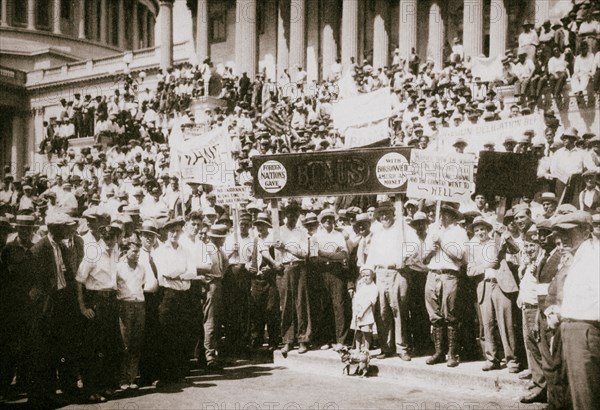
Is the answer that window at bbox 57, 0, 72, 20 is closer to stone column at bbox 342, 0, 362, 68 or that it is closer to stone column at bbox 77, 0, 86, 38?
stone column at bbox 77, 0, 86, 38

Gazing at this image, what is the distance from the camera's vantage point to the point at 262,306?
11.2 meters

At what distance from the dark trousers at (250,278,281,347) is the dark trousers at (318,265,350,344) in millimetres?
880

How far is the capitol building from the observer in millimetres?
33312

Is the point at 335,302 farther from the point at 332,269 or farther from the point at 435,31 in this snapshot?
the point at 435,31

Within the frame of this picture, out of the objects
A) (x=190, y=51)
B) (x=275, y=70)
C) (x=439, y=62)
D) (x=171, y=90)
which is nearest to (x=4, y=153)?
(x=190, y=51)

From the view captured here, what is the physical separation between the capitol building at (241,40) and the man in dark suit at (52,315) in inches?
881

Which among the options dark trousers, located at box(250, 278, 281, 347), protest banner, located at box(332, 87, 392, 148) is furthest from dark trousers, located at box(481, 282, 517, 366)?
protest banner, located at box(332, 87, 392, 148)

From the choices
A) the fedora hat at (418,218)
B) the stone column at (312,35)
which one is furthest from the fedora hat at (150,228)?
the stone column at (312,35)

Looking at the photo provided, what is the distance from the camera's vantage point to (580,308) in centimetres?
623

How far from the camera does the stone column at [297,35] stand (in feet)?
123

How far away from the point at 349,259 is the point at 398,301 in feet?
4.68

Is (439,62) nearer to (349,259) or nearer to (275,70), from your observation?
(275,70)

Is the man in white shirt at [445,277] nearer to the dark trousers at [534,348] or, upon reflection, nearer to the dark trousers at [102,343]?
the dark trousers at [534,348]

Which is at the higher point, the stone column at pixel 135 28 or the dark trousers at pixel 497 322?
the stone column at pixel 135 28
